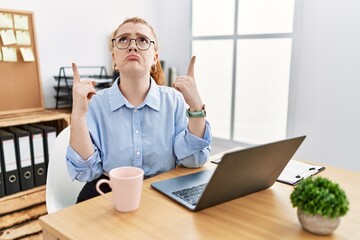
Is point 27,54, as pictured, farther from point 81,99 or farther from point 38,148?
point 81,99

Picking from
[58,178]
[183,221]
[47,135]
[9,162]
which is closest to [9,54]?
[47,135]

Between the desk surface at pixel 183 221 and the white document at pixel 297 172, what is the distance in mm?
Result: 145

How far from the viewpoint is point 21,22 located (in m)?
2.02

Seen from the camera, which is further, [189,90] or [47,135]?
[47,135]

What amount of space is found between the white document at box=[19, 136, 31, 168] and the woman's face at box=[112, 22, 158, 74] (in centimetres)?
104

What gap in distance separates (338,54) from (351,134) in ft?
1.70

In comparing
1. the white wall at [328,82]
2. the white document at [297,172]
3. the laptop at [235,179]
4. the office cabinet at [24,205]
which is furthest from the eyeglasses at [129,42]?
the white wall at [328,82]

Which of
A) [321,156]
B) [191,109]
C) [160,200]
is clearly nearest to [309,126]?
[321,156]

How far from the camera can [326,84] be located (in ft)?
6.91

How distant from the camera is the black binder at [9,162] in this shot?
178cm

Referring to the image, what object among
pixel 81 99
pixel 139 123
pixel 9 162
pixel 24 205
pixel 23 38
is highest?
pixel 23 38

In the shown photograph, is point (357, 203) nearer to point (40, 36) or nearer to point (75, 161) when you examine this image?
point (75, 161)

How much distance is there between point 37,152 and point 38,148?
25mm

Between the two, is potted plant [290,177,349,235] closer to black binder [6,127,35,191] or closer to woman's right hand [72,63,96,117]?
woman's right hand [72,63,96,117]
